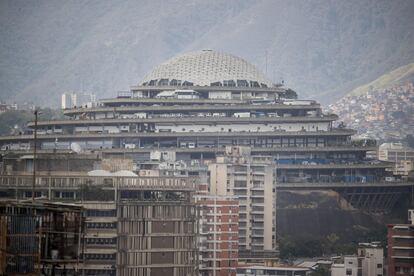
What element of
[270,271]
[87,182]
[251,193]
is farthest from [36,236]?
[251,193]

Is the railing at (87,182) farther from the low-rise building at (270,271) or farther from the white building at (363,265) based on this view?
the white building at (363,265)

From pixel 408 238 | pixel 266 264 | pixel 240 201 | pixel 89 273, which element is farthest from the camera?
pixel 240 201

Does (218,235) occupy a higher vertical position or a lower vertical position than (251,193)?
lower

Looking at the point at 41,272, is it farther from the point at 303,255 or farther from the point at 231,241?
the point at 303,255

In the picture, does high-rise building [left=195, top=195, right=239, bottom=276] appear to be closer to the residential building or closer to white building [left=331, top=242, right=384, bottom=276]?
the residential building

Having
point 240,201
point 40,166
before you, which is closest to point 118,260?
point 40,166

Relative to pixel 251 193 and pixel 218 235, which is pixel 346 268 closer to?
pixel 218 235

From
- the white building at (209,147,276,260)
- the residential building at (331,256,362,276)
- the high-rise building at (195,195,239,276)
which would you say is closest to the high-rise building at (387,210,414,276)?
the residential building at (331,256,362,276)

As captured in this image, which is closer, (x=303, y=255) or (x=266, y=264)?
(x=266, y=264)
